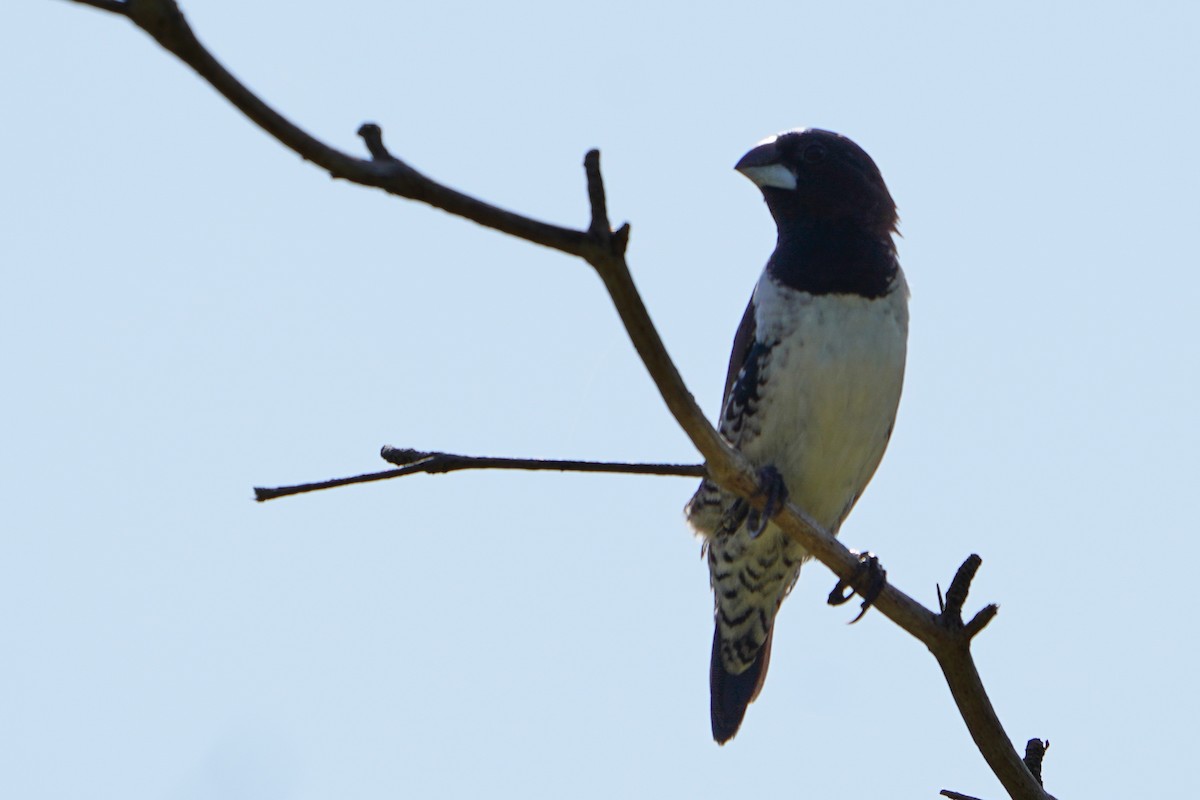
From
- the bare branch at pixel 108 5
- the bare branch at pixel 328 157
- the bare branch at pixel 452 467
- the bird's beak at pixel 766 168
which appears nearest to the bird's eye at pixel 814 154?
the bird's beak at pixel 766 168

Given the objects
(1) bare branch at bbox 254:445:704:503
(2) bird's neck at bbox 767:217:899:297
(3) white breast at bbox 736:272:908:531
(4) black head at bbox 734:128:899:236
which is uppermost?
(4) black head at bbox 734:128:899:236

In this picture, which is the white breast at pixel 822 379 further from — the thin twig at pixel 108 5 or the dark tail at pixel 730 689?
the thin twig at pixel 108 5

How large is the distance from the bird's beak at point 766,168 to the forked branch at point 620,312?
2.35 metres

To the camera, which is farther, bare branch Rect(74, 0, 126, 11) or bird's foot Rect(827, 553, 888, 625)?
bird's foot Rect(827, 553, 888, 625)

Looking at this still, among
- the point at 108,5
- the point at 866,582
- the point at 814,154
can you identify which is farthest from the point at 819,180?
the point at 108,5

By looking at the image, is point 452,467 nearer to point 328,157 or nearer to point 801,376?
point 328,157

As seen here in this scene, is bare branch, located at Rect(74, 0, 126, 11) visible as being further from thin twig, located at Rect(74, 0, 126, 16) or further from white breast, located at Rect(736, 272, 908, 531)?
white breast, located at Rect(736, 272, 908, 531)

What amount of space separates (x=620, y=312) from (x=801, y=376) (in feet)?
10.3

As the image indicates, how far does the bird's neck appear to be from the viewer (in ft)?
20.7

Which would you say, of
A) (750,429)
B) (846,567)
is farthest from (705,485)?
(846,567)

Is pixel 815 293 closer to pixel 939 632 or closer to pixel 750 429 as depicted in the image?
pixel 750 429

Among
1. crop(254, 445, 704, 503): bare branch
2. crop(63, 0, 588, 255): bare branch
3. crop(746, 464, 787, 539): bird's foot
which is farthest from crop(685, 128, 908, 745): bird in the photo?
crop(63, 0, 588, 255): bare branch

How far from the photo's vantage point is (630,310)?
10.2ft

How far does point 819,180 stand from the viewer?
21.9 feet
